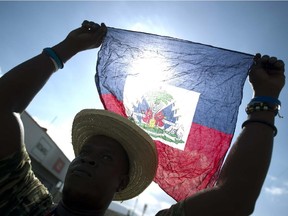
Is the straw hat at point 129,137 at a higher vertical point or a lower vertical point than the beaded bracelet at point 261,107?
lower

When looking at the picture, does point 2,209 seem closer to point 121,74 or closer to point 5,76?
point 5,76

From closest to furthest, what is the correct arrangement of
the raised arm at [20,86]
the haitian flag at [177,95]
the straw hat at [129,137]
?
the raised arm at [20,86] → the straw hat at [129,137] → the haitian flag at [177,95]

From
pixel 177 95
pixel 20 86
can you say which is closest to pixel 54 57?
pixel 20 86

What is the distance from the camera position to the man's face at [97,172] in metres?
2.29

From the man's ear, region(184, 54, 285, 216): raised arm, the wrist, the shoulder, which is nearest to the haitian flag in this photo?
the man's ear

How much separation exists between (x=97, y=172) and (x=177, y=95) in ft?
5.38

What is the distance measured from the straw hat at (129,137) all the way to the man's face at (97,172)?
0.09m

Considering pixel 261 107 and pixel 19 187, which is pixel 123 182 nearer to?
pixel 19 187

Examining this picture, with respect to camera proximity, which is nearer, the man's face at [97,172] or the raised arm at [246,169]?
the raised arm at [246,169]

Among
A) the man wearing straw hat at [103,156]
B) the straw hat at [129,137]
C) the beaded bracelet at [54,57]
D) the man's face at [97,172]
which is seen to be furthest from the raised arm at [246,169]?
the beaded bracelet at [54,57]

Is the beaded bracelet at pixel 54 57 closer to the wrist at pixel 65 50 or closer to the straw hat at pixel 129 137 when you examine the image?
the wrist at pixel 65 50

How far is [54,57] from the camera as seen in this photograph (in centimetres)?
267

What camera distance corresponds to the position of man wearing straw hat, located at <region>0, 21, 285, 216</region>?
1678 millimetres

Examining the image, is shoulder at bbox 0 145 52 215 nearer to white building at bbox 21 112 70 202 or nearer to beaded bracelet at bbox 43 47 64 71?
beaded bracelet at bbox 43 47 64 71
